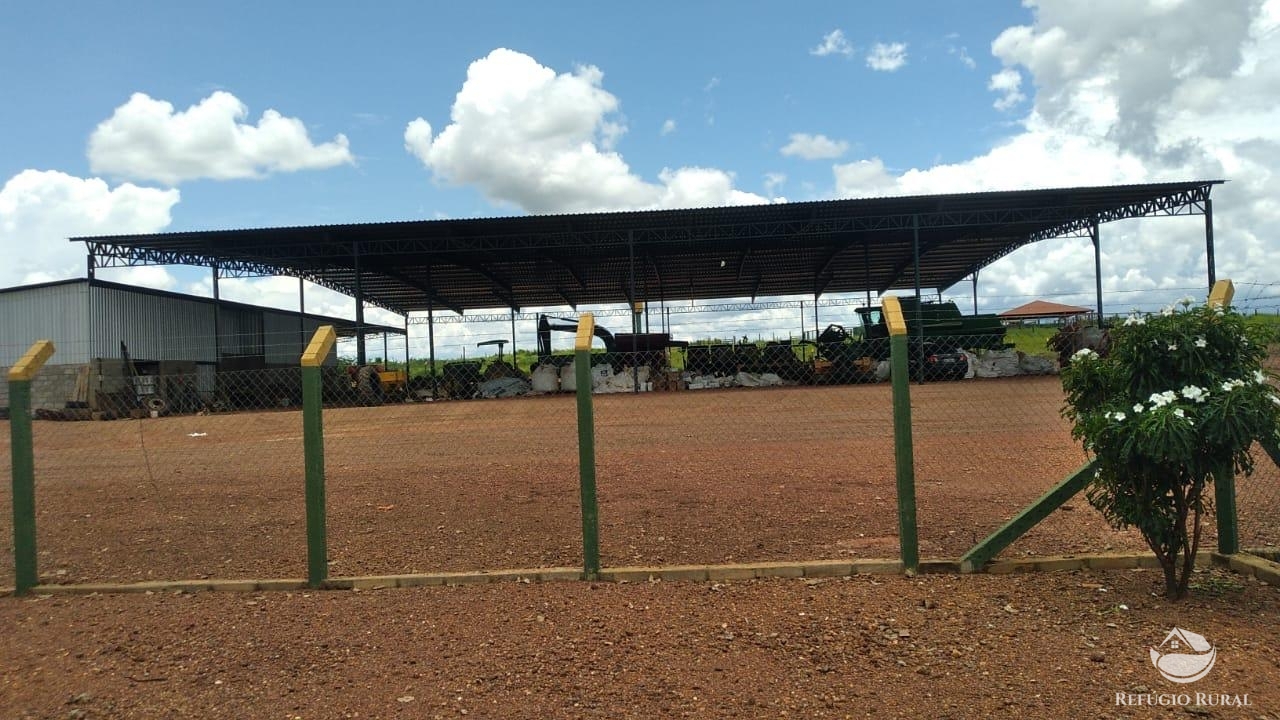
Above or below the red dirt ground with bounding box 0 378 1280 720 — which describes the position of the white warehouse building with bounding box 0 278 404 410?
above

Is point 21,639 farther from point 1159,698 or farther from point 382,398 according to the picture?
point 382,398

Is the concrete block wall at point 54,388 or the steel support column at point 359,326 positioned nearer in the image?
the concrete block wall at point 54,388

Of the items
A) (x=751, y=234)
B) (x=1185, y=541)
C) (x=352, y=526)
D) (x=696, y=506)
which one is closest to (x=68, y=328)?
(x=751, y=234)

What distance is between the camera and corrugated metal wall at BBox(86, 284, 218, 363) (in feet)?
80.0

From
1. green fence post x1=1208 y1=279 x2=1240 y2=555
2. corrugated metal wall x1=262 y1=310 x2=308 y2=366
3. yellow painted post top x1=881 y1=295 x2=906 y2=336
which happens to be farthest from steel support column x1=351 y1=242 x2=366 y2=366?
green fence post x1=1208 y1=279 x2=1240 y2=555

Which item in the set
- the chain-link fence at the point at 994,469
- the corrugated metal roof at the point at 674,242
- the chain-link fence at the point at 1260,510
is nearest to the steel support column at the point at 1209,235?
the corrugated metal roof at the point at 674,242

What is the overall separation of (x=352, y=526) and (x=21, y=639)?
2.42 meters

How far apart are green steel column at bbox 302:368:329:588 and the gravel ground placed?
0.17 metres

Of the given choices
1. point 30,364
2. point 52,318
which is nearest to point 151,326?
point 52,318

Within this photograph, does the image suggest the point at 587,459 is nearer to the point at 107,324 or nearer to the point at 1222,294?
the point at 1222,294

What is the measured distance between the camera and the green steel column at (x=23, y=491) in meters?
4.62

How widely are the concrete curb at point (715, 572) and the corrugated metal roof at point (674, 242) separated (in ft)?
63.7

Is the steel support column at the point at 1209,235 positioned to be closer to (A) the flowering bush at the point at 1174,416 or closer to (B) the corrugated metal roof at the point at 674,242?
(B) the corrugated metal roof at the point at 674,242

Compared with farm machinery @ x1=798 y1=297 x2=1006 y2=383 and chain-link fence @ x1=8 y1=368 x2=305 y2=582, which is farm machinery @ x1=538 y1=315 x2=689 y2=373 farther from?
chain-link fence @ x1=8 y1=368 x2=305 y2=582
